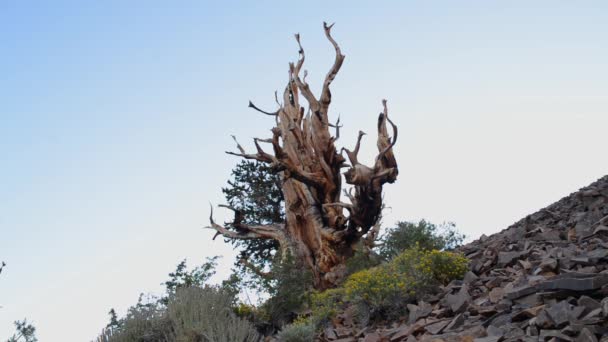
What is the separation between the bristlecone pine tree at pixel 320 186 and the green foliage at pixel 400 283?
489 cm

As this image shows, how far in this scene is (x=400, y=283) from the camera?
7.32 meters

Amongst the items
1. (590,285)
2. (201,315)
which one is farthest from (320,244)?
(590,285)

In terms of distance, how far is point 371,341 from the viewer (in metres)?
5.97

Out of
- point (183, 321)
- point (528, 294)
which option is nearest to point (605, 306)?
point (528, 294)

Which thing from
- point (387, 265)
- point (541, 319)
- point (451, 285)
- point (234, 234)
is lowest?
point (541, 319)

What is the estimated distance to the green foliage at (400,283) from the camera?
743cm

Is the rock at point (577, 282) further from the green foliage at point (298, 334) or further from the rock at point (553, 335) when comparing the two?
the green foliage at point (298, 334)

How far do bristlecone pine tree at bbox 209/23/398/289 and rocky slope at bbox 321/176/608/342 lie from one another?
177 inches

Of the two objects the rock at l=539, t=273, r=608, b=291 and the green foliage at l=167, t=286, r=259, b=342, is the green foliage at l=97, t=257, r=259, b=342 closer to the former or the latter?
the green foliage at l=167, t=286, r=259, b=342

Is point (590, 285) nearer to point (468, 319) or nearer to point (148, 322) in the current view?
point (468, 319)

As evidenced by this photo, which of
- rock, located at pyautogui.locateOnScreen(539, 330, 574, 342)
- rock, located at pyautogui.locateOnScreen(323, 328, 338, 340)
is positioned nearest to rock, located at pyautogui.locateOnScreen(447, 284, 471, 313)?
rock, located at pyautogui.locateOnScreen(323, 328, 338, 340)

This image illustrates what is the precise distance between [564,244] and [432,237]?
4381mm

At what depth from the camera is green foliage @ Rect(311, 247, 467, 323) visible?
743 centimetres

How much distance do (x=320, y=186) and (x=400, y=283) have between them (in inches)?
297
